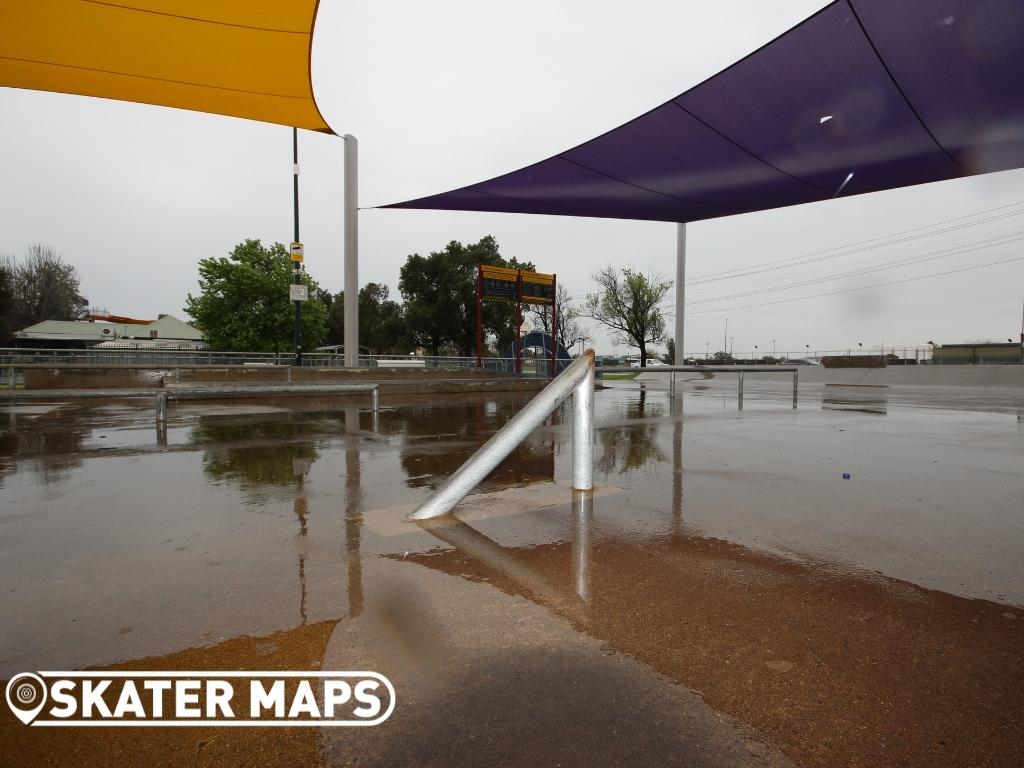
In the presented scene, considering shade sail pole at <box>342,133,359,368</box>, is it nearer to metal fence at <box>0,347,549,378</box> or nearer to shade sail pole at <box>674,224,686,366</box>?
metal fence at <box>0,347,549,378</box>

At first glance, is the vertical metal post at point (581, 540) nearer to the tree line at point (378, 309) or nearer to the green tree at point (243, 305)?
the tree line at point (378, 309)

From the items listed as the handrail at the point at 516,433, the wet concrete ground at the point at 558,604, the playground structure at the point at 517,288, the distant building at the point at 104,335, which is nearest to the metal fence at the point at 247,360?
the playground structure at the point at 517,288

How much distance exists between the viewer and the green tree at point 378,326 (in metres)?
41.6

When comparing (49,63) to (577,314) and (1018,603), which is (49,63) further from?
(577,314)

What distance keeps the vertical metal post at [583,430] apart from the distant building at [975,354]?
4313 cm

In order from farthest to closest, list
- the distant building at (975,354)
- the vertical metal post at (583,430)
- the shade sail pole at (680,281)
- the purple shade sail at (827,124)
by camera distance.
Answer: the distant building at (975,354) → the shade sail pole at (680,281) → the purple shade sail at (827,124) → the vertical metal post at (583,430)

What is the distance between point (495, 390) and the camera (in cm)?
1472

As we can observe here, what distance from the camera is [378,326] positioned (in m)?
43.1

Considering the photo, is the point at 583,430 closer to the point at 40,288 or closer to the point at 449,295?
the point at 449,295

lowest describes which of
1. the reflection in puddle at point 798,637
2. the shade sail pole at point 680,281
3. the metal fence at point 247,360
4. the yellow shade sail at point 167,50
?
the reflection in puddle at point 798,637

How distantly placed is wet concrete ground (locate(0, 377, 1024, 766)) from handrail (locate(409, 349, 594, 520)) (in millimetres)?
225

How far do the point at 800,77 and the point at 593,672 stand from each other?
21.3ft

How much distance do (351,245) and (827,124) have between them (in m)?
10.7

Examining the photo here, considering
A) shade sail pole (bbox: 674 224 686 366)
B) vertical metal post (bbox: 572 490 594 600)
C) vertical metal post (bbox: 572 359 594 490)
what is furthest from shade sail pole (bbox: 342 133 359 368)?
vertical metal post (bbox: 572 490 594 600)
